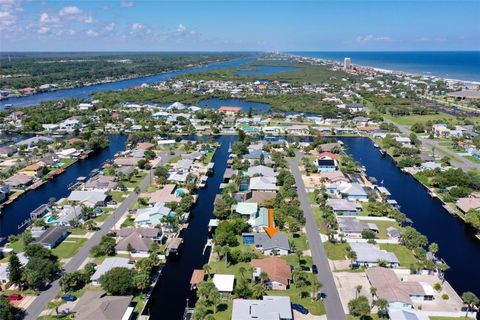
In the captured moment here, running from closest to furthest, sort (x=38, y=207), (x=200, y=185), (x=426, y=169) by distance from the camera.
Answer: (x=38, y=207), (x=200, y=185), (x=426, y=169)

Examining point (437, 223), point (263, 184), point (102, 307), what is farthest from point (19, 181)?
point (437, 223)

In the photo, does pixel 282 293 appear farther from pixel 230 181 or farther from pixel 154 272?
pixel 230 181

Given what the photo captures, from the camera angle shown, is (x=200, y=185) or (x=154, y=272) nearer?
(x=154, y=272)

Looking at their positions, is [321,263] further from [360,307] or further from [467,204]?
[467,204]

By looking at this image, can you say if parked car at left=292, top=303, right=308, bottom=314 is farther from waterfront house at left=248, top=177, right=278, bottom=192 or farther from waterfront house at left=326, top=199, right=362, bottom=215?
waterfront house at left=248, top=177, right=278, bottom=192

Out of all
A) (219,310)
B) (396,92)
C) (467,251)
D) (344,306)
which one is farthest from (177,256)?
(396,92)

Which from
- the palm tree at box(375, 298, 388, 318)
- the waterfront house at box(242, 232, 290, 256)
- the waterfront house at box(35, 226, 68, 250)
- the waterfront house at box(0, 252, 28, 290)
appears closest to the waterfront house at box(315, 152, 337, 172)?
the waterfront house at box(242, 232, 290, 256)
